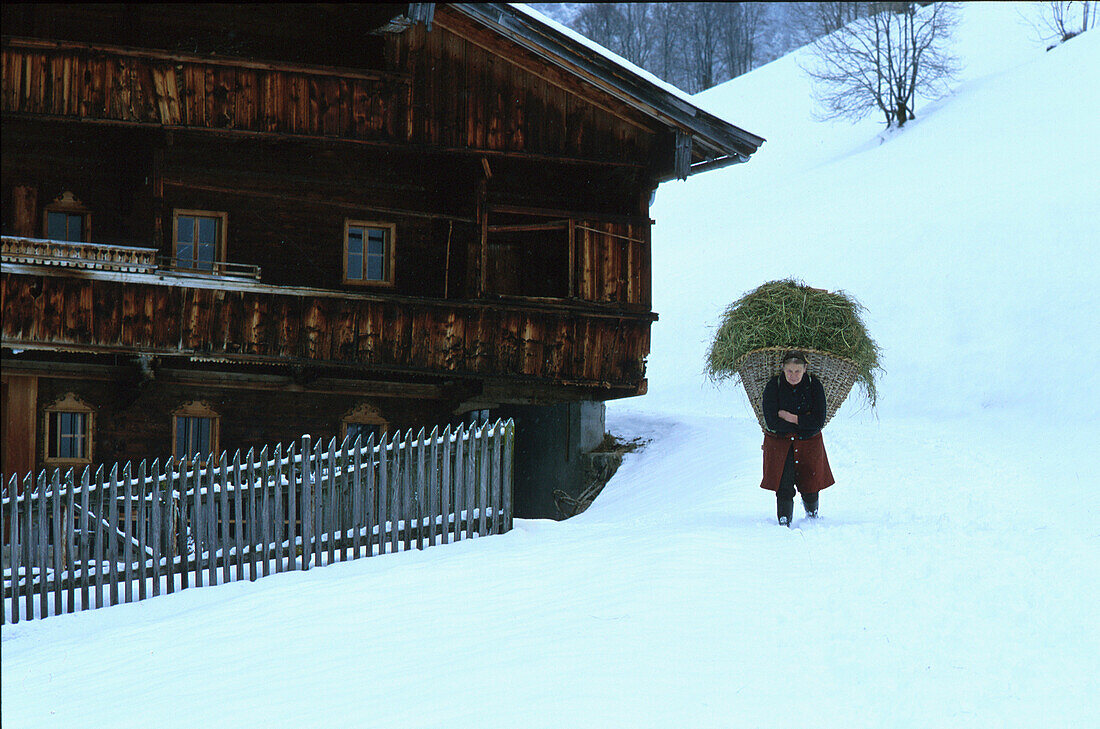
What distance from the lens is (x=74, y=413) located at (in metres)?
16.4

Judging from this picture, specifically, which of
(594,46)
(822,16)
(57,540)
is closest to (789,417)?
(57,540)

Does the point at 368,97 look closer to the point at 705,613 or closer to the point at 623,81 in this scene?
the point at 623,81

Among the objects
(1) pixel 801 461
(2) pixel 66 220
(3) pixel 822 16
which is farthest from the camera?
(3) pixel 822 16

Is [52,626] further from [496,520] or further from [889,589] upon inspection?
[889,589]

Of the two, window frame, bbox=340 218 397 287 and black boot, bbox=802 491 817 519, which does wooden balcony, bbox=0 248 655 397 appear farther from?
black boot, bbox=802 491 817 519

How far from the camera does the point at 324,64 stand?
17953 millimetres

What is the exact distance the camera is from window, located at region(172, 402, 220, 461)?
16906 mm

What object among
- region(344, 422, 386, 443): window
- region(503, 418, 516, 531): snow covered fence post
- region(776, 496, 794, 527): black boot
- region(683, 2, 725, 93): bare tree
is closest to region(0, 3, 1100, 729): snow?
region(776, 496, 794, 527): black boot

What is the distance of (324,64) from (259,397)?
5.14m

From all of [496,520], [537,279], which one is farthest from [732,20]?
[496,520]

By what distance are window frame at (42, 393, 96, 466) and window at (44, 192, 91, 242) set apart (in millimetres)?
2227

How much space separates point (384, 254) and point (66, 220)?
4451 mm

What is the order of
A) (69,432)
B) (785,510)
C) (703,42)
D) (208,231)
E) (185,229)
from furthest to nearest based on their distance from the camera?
(703,42), (208,231), (185,229), (69,432), (785,510)

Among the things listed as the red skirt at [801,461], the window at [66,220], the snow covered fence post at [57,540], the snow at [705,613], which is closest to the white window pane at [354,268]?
the window at [66,220]
